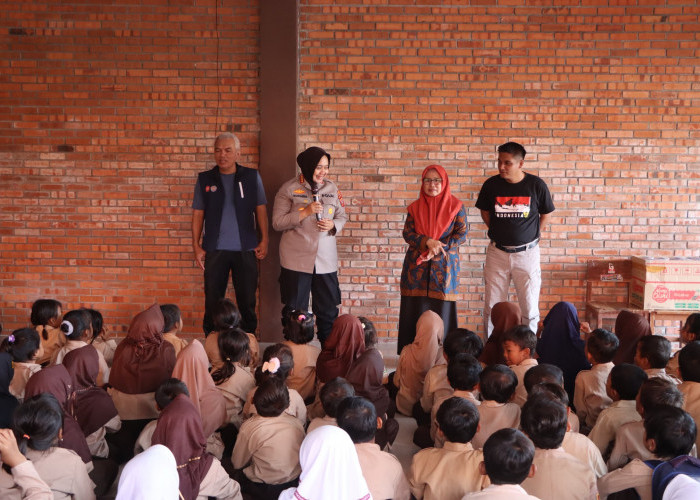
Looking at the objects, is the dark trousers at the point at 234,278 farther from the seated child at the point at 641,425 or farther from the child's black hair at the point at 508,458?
the child's black hair at the point at 508,458

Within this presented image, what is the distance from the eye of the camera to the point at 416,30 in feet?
19.6

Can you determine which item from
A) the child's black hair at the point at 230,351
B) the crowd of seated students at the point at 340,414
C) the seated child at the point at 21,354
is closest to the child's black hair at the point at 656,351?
the crowd of seated students at the point at 340,414

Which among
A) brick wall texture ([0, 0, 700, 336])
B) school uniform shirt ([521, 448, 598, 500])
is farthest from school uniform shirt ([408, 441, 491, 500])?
brick wall texture ([0, 0, 700, 336])

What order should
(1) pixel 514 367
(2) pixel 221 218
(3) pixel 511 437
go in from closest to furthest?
(3) pixel 511 437 < (1) pixel 514 367 < (2) pixel 221 218

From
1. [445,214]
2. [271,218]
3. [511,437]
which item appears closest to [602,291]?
[445,214]

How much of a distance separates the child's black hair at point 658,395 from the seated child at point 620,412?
24 cm

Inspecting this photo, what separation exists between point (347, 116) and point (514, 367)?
10.1 ft

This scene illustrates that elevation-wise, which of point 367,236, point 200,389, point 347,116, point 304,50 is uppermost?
point 304,50

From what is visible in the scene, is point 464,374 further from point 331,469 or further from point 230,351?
point 230,351

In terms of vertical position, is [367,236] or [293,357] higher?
[367,236]

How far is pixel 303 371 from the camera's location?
4.27m

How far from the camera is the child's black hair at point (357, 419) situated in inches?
111

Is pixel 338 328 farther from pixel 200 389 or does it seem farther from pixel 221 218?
pixel 221 218

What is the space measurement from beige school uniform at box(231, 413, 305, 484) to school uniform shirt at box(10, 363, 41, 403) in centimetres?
146
